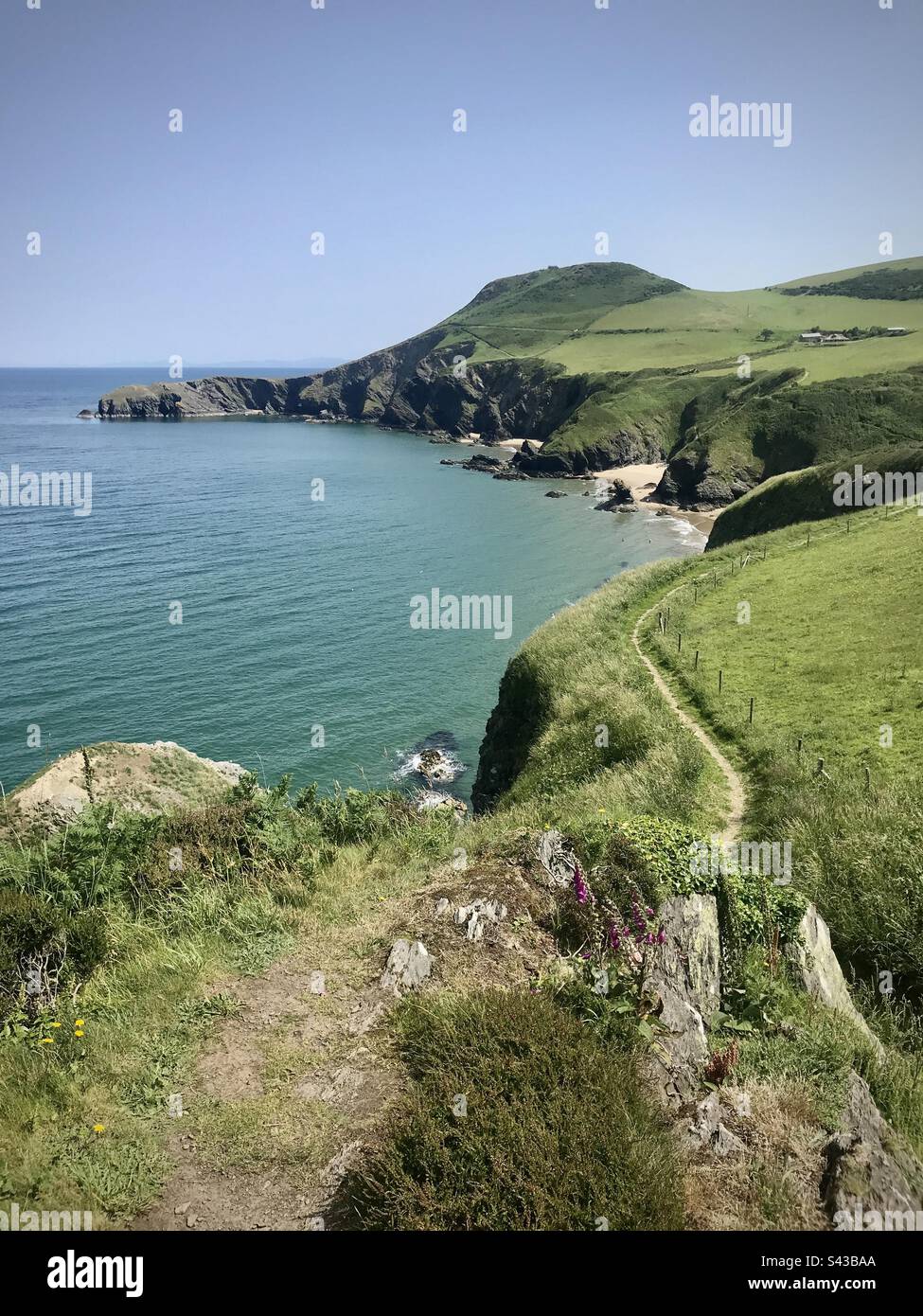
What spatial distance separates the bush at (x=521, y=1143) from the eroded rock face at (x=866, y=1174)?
64.4 inches

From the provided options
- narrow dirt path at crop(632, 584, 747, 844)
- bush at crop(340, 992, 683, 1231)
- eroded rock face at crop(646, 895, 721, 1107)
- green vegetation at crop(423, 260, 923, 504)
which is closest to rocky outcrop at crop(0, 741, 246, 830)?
narrow dirt path at crop(632, 584, 747, 844)

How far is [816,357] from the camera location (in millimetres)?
148625

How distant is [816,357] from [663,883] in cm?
16702

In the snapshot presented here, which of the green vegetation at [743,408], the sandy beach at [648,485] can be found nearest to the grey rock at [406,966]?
the sandy beach at [648,485]

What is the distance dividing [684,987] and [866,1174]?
10.4ft

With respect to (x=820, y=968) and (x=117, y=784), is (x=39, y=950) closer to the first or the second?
(x=820, y=968)

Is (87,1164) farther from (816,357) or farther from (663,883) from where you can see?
(816,357)

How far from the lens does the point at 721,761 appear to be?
22.1 meters

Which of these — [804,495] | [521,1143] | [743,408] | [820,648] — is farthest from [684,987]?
[743,408]

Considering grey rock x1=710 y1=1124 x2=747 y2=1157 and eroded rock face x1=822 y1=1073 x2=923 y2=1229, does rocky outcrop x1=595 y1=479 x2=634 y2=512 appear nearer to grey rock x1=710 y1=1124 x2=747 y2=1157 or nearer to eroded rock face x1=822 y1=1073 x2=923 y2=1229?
eroded rock face x1=822 y1=1073 x2=923 y2=1229

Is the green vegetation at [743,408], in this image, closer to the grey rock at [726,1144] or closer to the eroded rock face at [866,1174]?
the eroded rock face at [866,1174]

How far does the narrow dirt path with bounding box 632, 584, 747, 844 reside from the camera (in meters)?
18.4
